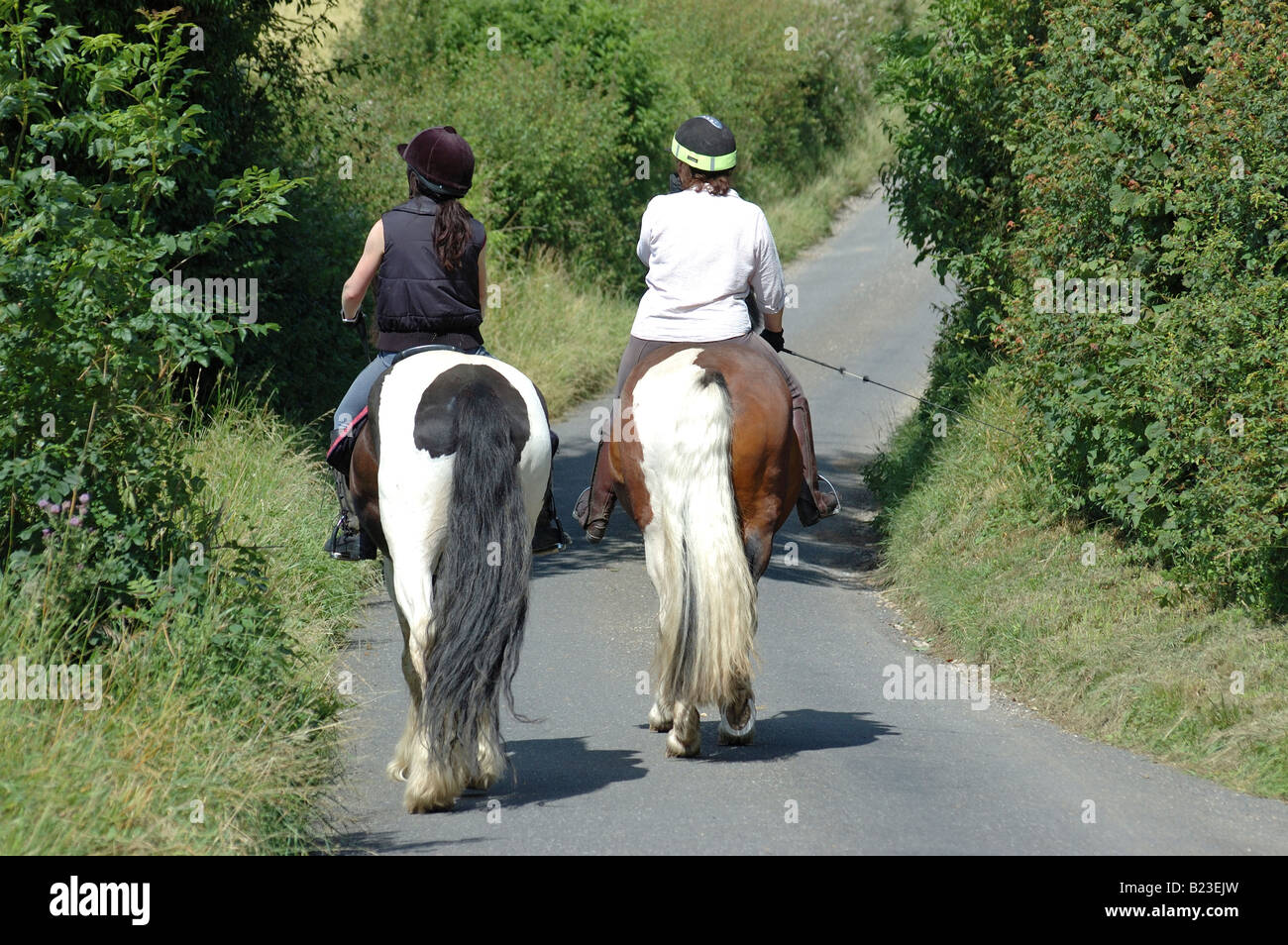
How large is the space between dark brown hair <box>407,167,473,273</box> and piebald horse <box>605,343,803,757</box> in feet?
3.46

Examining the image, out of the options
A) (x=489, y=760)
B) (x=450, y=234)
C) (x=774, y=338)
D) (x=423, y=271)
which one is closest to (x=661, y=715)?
(x=489, y=760)

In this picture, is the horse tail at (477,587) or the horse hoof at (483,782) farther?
the horse hoof at (483,782)

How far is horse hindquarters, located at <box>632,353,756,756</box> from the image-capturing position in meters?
6.63

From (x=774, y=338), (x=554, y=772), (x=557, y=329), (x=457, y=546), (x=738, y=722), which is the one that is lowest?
(x=557, y=329)

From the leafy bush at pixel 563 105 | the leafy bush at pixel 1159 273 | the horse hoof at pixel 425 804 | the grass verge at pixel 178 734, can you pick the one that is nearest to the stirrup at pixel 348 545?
the grass verge at pixel 178 734

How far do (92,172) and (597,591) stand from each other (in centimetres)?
509

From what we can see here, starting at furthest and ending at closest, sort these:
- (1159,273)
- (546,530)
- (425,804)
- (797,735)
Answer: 1. (1159,273)
2. (797,735)
3. (546,530)
4. (425,804)

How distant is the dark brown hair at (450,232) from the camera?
646 centimetres

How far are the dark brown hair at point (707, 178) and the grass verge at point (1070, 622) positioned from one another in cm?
338

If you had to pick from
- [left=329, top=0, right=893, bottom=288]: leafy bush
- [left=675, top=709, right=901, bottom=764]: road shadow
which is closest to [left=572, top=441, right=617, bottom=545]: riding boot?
[left=675, top=709, right=901, bottom=764]: road shadow

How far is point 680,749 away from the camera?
6.88 metres

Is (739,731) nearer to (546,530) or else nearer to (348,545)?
(546,530)

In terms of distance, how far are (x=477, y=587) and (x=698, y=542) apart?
120 cm

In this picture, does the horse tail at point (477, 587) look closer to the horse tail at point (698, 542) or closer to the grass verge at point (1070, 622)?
the horse tail at point (698, 542)
